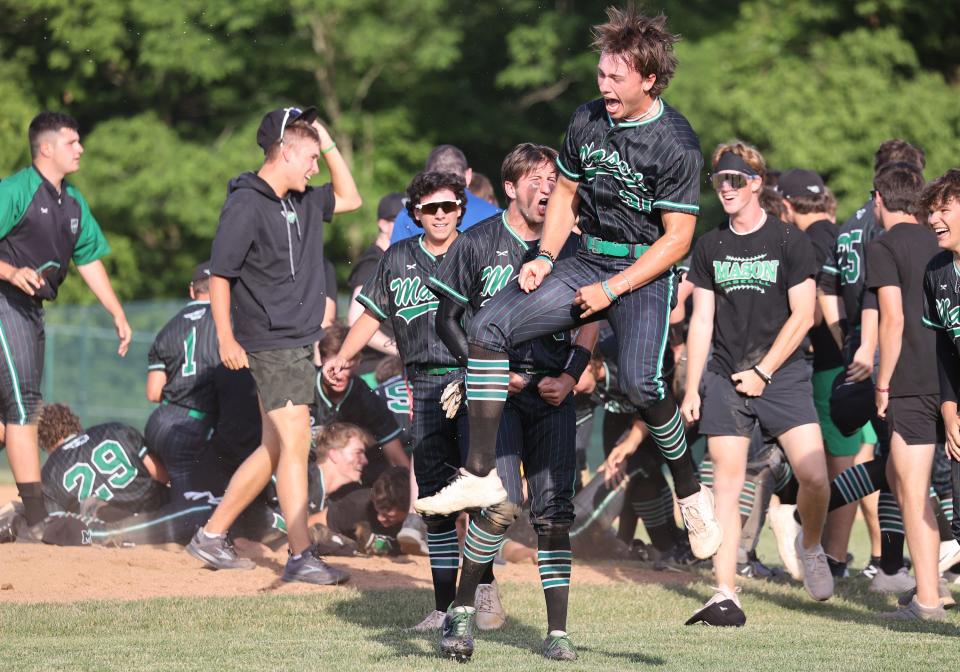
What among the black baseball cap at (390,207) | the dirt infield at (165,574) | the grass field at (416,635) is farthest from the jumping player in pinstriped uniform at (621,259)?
the black baseball cap at (390,207)

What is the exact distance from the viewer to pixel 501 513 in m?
6.17

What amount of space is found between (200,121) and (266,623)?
20611 mm

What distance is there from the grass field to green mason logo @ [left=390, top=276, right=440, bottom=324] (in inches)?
64.6

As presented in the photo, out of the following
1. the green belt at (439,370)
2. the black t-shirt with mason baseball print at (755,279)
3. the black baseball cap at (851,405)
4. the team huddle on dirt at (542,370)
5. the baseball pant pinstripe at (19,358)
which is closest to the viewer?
the team huddle on dirt at (542,370)

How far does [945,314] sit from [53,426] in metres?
6.55

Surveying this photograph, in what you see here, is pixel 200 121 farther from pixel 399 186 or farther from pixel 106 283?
pixel 106 283

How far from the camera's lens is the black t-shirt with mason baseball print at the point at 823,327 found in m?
9.73

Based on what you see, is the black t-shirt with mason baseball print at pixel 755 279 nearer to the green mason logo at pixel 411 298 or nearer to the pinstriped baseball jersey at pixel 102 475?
the green mason logo at pixel 411 298

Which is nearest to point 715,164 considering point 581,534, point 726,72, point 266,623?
point 581,534

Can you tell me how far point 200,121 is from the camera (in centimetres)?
2659

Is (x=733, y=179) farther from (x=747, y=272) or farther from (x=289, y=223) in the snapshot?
(x=289, y=223)

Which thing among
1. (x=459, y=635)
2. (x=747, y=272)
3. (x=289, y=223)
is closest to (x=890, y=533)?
(x=747, y=272)

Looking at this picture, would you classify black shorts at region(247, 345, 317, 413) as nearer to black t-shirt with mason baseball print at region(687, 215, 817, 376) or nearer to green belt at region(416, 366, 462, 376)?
green belt at region(416, 366, 462, 376)

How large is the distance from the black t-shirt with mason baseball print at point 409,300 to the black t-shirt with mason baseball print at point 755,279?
173cm
